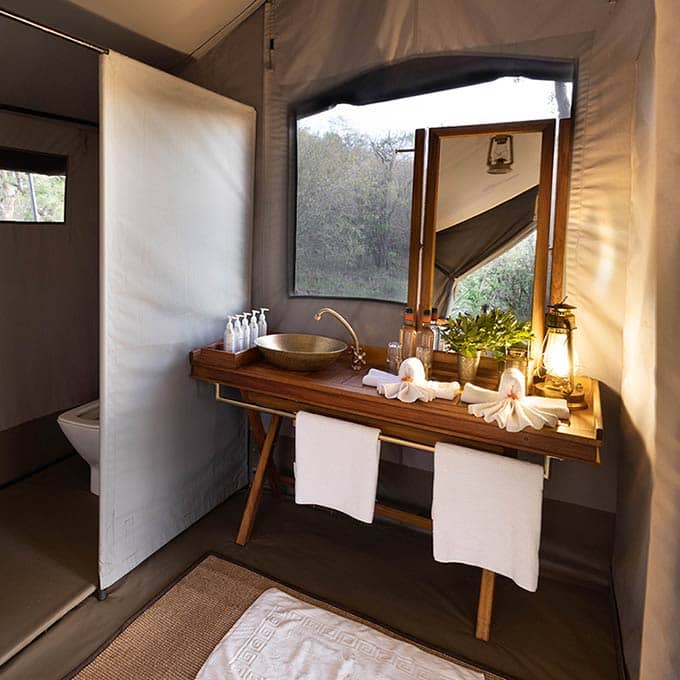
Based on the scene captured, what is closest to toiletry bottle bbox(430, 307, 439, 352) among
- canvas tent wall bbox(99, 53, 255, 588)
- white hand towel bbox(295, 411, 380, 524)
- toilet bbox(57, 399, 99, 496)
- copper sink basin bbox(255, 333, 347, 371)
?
copper sink basin bbox(255, 333, 347, 371)

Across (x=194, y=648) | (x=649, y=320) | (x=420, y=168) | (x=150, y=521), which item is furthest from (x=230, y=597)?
(x=420, y=168)

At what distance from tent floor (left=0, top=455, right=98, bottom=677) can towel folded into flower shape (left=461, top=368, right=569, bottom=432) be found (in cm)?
161

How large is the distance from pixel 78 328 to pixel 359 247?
6.11 ft

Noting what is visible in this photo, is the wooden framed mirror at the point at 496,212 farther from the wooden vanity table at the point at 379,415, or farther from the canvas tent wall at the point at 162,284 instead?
the canvas tent wall at the point at 162,284

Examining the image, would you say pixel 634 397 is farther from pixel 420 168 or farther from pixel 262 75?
pixel 262 75

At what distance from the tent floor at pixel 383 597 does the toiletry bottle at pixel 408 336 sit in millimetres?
916

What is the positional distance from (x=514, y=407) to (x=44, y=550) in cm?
200

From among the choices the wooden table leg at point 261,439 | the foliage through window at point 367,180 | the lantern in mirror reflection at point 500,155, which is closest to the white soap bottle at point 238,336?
the wooden table leg at point 261,439

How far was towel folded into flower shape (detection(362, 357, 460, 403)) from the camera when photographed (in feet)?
5.84

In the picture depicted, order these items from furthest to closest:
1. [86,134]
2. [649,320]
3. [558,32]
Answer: [86,134] < [558,32] < [649,320]

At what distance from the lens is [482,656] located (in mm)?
1749

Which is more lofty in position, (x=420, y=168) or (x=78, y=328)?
(x=420, y=168)

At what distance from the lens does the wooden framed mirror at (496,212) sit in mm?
1937

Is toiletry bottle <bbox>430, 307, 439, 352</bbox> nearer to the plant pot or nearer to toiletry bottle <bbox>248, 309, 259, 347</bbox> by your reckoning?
the plant pot
